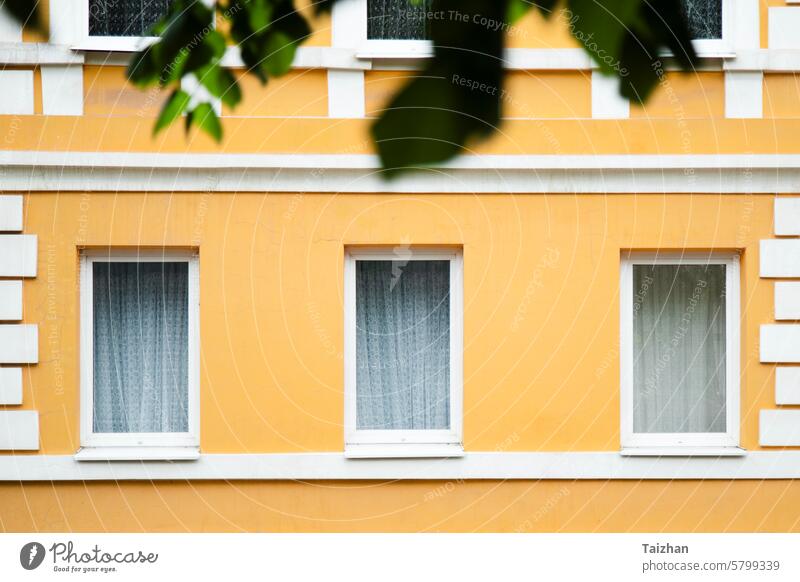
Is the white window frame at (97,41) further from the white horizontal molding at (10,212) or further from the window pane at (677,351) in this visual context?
the window pane at (677,351)

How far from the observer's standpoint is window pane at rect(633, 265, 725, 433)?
5.61 meters

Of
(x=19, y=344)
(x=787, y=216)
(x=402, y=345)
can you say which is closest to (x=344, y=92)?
(x=402, y=345)

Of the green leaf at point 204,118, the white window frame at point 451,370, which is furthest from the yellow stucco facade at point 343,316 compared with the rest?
the green leaf at point 204,118

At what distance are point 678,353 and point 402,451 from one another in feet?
5.66

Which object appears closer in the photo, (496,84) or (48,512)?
(496,84)

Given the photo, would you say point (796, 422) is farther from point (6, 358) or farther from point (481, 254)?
point (6, 358)

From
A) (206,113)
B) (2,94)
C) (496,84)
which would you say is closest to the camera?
(496,84)

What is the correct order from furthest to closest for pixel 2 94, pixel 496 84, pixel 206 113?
pixel 2 94
pixel 206 113
pixel 496 84

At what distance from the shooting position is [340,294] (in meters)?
5.39

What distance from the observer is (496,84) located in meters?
0.68

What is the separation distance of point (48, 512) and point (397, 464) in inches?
77.8

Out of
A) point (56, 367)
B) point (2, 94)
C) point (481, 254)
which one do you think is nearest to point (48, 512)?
point (56, 367)

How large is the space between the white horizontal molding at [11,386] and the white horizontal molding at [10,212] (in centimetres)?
78

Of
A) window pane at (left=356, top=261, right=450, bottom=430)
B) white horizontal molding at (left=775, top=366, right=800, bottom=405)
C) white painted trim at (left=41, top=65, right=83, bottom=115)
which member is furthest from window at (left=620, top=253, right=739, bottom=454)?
white painted trim at (left=41, top=65, right=83, bottom=115)
